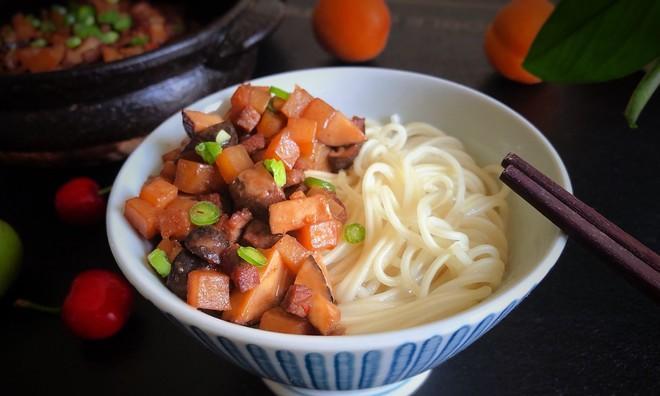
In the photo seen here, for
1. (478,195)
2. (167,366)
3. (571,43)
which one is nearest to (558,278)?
(478,195)

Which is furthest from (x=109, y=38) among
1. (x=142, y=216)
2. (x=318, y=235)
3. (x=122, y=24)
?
(x=318, y=235)

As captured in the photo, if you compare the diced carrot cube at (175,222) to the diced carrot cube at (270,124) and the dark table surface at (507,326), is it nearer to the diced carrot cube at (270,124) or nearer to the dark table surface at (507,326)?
the diced carrot cube at (270,124)

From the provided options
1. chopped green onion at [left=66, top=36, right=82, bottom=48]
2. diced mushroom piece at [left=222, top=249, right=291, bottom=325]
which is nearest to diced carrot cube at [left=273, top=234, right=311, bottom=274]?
diced mushroom piece at [left=222, top=249, right=291, bottom=325]

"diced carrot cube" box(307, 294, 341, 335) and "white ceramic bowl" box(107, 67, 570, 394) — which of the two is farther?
"diced carrot cube" box(307, 294, 341, 335)

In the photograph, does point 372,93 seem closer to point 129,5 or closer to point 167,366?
point 167,366

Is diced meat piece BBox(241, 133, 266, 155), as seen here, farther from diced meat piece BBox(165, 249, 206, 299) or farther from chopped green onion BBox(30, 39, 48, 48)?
chopped green onion BBox(30, 39, 48, 48)

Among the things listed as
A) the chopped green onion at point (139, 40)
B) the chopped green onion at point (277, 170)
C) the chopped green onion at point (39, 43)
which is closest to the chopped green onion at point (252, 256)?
the chopped green onion at point (277, 170)
